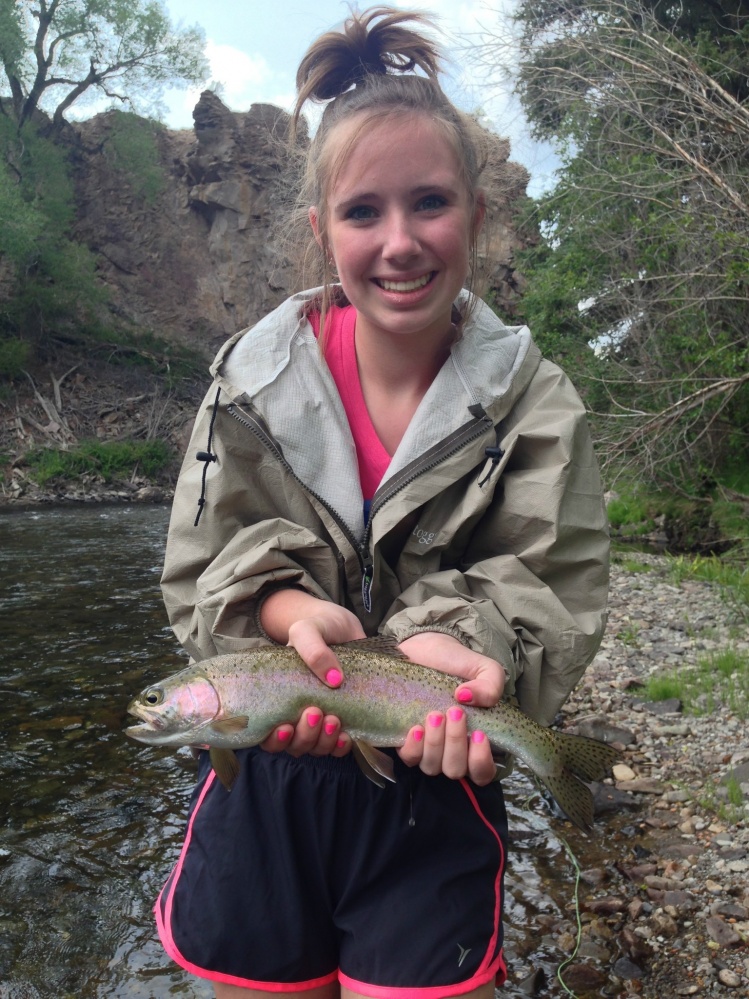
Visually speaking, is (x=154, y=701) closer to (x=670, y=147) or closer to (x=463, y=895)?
(x=463, y=895)

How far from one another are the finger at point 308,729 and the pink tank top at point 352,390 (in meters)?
0.67

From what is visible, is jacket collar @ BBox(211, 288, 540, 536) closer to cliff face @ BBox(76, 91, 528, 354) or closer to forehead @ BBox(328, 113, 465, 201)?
forehead @ BBox(328, 113, 465, 201)

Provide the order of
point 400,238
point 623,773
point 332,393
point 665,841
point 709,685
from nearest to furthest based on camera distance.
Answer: point 400,238 < point 332,393 < point 665,841 < point 623,773 < point 709,685

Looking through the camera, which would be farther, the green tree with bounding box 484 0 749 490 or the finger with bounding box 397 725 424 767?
the green tree with bounding box 484 0 749 490

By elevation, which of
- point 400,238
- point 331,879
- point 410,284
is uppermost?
→ point 400,238

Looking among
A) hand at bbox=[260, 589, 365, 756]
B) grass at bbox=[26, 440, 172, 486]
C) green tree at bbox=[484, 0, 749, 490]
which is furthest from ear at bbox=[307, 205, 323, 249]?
grass at bbox=[26, 440, 172, 486]

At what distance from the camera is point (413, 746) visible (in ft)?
7.04

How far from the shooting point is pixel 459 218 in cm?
245

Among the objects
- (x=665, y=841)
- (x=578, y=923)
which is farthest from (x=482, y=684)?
(x=665, y=841)

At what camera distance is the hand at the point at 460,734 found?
2.13 m

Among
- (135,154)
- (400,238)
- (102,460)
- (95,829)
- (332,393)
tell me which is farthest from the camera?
(135,154)

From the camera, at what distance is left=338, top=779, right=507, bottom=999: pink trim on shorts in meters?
2.04

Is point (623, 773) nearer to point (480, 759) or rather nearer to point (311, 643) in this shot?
point (480, 759)

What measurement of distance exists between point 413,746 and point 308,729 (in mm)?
262
